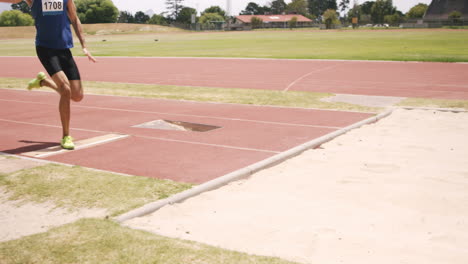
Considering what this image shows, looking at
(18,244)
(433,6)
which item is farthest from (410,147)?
(433,6)

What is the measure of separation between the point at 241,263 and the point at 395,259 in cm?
104

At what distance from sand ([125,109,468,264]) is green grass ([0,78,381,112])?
419 centimetres

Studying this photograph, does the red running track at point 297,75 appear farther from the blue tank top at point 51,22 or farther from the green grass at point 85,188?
the green grass at point 85,188

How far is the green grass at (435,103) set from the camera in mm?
10305

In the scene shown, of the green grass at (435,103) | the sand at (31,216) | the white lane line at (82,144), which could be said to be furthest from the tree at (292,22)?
the sand at (31,216)

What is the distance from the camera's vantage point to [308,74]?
56.2 feet

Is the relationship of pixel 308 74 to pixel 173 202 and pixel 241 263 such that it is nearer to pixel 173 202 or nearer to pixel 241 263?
pixel 173 202

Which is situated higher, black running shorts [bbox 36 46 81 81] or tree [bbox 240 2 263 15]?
tree [bbox 240 2 263 15]

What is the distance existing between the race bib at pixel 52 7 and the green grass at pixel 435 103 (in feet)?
23.0

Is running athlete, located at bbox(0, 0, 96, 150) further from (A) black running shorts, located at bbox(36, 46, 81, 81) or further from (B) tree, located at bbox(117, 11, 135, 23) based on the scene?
(B) tree, located at bbox(117, 11, 135, 23)

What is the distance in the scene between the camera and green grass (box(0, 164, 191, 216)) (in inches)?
182

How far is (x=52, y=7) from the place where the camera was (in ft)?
21.4

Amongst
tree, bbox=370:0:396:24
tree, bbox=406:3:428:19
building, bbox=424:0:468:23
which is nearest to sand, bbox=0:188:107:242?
building, bbox=424:0:468:23

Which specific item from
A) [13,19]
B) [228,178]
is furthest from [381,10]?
[228,178]
